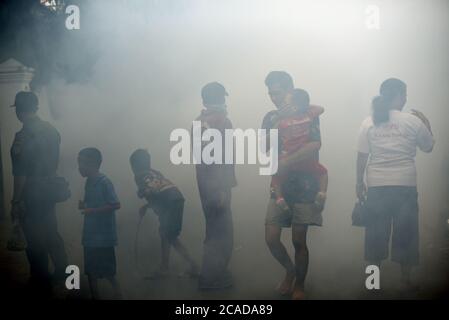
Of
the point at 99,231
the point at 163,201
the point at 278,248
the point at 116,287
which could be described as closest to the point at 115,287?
the point at 116,287

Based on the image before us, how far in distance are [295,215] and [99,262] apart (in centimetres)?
131

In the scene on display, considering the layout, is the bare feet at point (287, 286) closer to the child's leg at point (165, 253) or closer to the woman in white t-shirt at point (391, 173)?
the woman in white t-shirt at point (391, 173)

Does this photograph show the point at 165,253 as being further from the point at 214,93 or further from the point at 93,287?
the point at 214,93

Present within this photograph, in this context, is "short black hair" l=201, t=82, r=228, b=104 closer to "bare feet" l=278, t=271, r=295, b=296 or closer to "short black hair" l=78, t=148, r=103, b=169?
"short black hair" l=78, t=148, r=103, b=169

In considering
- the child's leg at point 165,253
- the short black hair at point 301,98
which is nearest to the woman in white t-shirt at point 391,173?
the short black hair at point 301,98

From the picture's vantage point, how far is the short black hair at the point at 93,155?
335 cm

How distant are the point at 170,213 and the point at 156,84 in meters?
0.87

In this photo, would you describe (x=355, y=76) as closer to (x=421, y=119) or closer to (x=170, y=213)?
(x=421, y=119)

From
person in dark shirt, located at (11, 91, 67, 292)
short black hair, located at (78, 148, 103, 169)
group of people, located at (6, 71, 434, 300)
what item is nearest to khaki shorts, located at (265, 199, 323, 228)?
group of people, located at (6, 71, 434, 300)

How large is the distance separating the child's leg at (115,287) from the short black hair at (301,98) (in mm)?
1658

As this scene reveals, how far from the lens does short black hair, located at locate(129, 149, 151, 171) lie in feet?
11.0

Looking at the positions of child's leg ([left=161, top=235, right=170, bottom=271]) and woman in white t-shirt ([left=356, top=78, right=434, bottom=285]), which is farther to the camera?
child's leg ([left=161, top=235, right=170, bottom=271])
